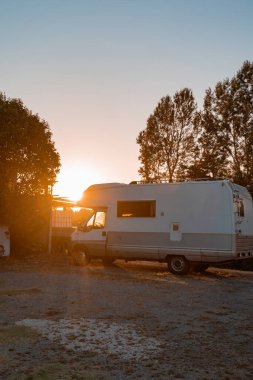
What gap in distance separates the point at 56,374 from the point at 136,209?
10446 millimetres

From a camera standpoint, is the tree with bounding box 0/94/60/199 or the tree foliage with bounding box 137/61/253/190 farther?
the tree foliage with bounding box 137/61/253/190

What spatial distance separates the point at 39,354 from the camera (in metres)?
5.21

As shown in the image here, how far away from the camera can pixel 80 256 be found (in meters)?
16.1

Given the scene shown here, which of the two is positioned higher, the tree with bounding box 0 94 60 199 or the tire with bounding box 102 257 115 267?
the tree with bounding box 0 94 60 199

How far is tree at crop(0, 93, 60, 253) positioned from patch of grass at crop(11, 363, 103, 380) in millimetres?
13810

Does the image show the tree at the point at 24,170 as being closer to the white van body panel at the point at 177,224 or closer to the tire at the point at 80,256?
the tire at the point at 80,256

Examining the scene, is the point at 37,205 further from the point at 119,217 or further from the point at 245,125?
the point at 245,125

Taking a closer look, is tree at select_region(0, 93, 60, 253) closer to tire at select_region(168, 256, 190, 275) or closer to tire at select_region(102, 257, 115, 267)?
tire at select_region(102, 257, 115, 267)

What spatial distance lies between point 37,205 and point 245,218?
10.1 metres

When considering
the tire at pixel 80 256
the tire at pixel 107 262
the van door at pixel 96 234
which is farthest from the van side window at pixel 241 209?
the tire at pixel 80 256

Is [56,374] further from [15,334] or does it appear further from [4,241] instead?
[4,241]

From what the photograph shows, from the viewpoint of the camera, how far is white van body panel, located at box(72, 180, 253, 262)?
12.9 metres

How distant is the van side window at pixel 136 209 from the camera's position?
47.4 ft

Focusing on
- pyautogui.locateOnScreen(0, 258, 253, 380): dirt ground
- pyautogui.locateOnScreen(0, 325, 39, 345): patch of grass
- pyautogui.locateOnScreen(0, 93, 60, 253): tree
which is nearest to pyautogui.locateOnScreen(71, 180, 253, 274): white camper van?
pyautogui.locateOnScreen(0, 258, 253, 380): dirt ground
